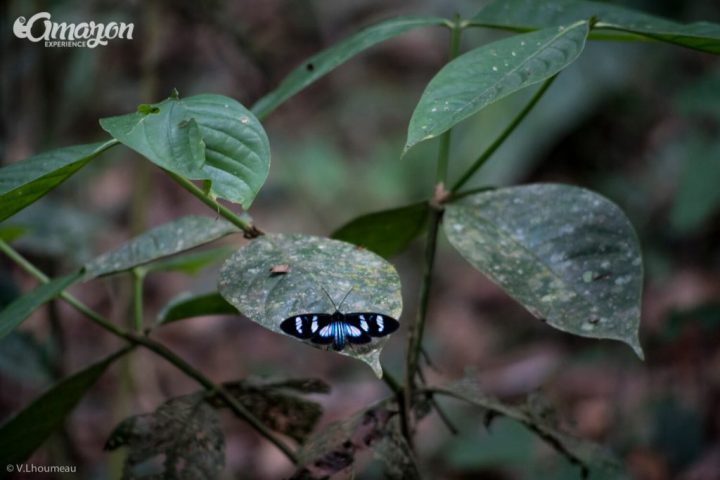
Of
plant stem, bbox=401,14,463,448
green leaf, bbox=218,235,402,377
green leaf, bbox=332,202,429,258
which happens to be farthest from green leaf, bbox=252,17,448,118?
green leaf, bbox=218,235,402,377

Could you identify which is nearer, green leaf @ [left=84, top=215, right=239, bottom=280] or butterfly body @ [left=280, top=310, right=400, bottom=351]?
butterfly body @ [left=280, top=310, right=400, bottom=351]

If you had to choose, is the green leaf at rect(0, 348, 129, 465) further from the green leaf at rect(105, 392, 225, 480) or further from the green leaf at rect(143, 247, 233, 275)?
the green leaf at rect(143, 247, 233, 275)

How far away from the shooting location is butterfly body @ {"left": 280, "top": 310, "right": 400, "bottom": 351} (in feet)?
3.11

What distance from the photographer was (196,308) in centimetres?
130

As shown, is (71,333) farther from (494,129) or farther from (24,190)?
(24,190)

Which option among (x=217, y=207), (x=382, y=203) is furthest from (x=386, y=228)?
(x=382, y=203)

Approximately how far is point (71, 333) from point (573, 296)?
3.46 metres

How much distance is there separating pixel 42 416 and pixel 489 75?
34.6 inches

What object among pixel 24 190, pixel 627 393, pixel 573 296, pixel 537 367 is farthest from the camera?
pixel 537 367

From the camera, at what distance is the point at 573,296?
1139mm

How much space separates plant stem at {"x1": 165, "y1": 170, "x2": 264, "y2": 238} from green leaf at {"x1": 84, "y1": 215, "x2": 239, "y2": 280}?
0.18 ft

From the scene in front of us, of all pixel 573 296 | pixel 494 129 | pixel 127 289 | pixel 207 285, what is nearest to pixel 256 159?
pixel 573 296

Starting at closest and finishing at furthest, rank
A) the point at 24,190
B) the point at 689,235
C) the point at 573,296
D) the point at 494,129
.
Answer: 1. the point at 24,190
2. the point at 573,296
3. the point at 689,235
4. the point at 494,129

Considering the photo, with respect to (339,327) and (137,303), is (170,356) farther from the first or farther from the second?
(339,327)
